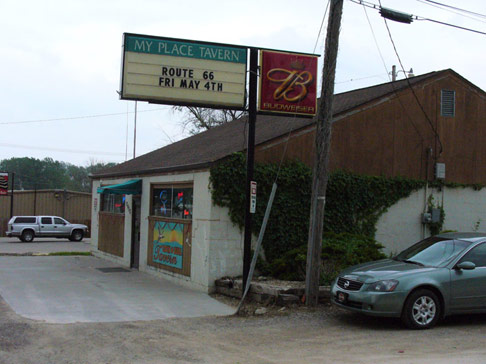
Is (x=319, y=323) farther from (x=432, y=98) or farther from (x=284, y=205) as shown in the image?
(x=432, y=98)

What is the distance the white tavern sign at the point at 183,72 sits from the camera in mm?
11984

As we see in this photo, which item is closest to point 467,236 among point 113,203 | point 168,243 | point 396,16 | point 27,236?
point 396,16

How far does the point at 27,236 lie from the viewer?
36188 millimetres

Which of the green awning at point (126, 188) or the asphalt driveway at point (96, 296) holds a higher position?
the green awning at point (126, 188)

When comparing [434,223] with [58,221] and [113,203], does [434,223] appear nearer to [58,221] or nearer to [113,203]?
[113,203]

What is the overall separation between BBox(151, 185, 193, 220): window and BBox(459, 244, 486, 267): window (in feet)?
22.6

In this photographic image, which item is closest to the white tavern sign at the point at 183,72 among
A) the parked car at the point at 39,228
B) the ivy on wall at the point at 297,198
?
the ivy on wall at the point at 297,198

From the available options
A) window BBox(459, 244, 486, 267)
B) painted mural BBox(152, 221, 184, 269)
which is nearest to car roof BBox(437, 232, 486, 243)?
window BBox(459, 244, 486, 267)

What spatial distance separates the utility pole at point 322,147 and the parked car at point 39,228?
94.7 feet

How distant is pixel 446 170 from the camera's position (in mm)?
15922

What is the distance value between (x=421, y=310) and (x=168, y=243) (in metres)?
7.96

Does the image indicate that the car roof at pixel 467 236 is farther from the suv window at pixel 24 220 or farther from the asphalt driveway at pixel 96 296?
the suv window at pixel 24 220

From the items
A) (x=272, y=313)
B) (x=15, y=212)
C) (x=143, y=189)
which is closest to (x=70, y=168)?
(x=15, y=212)

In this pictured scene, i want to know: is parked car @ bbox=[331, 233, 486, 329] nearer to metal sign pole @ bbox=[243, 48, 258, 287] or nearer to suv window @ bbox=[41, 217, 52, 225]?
metal sign pole @ bbox=[243, 48, 258, 287]
